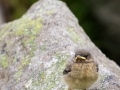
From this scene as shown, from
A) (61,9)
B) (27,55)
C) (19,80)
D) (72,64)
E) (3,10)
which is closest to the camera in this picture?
(72,64)

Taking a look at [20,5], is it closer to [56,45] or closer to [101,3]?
[101,3]

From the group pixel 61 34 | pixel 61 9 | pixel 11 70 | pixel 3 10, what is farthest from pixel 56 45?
pixel 3 10

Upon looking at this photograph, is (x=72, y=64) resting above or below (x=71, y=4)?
above

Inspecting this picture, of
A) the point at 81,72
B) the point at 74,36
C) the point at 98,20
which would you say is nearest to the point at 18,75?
the point at 74,36

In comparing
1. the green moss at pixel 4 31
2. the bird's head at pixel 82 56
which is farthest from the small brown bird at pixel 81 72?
the green moss at pixel 4 31

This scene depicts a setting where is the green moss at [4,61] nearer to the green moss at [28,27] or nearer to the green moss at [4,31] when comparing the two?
the green moss at [28,27]

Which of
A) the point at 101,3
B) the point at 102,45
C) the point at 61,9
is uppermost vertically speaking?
the point at 61,9

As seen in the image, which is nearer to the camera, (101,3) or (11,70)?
(11,70)
